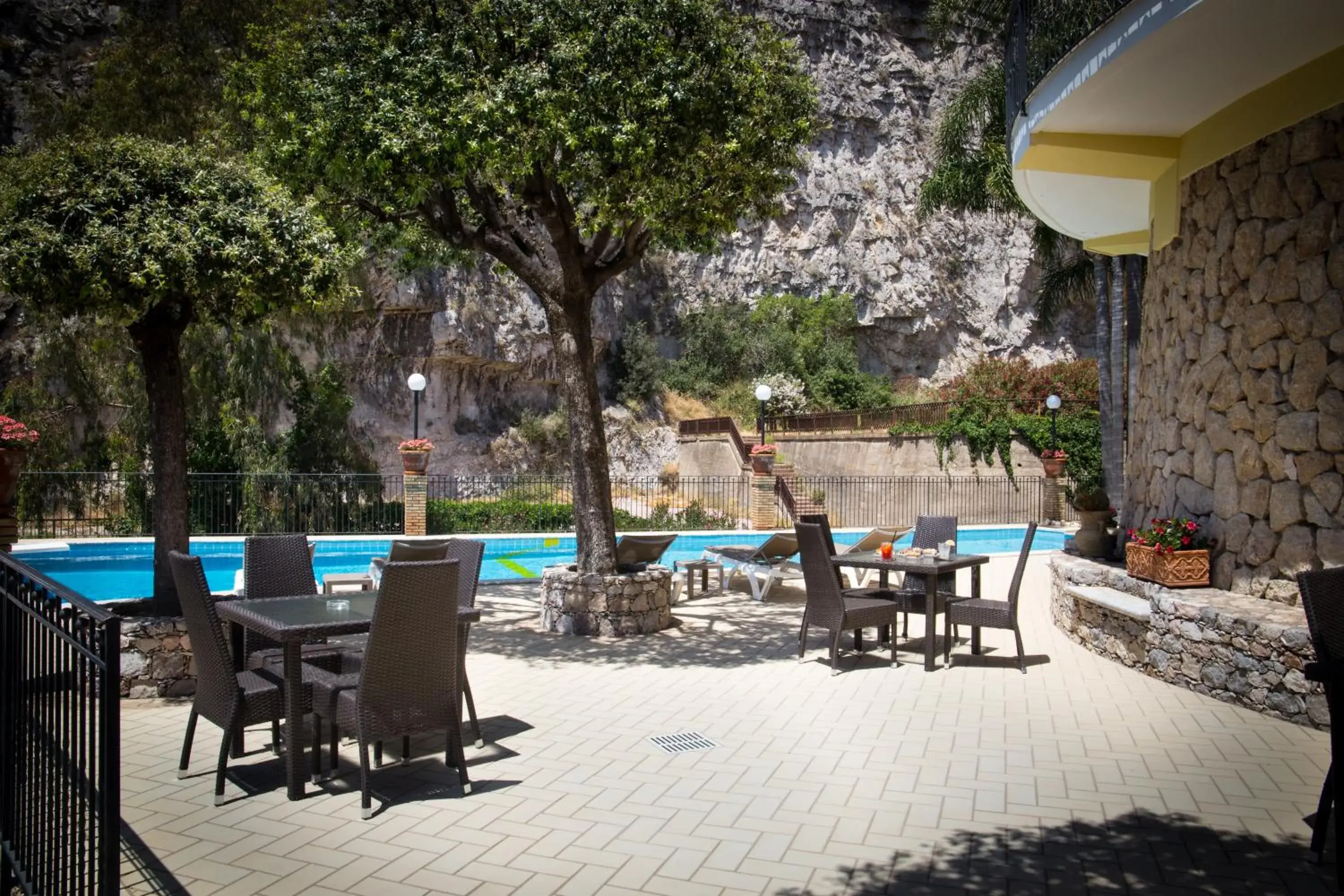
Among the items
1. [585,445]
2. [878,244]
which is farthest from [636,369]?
[585,445]

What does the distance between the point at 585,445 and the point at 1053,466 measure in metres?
16.6

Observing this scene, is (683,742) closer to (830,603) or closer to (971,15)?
(830,603)

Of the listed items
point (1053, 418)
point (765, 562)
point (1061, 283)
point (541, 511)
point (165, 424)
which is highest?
point (1061, 283)

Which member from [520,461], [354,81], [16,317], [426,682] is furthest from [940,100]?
[426,682]

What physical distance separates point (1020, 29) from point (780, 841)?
6455 mm

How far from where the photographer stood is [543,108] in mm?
8016

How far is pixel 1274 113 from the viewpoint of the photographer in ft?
20.9

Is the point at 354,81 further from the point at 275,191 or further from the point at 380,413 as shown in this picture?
the point at 380,413

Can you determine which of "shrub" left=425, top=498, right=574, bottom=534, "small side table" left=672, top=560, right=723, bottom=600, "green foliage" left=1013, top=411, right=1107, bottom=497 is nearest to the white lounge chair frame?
"small side table" left=672, top=560, right=723, bottom=600

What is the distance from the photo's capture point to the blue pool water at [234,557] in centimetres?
1402

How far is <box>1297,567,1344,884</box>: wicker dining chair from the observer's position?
3.54 meters

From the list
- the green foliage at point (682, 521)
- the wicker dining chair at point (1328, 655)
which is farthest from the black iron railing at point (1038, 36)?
the green foliage at point (682, 521)

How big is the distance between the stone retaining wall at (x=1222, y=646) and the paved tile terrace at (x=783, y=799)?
0.48 feet

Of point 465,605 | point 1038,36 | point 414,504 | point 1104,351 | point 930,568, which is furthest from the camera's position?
point 414,504
